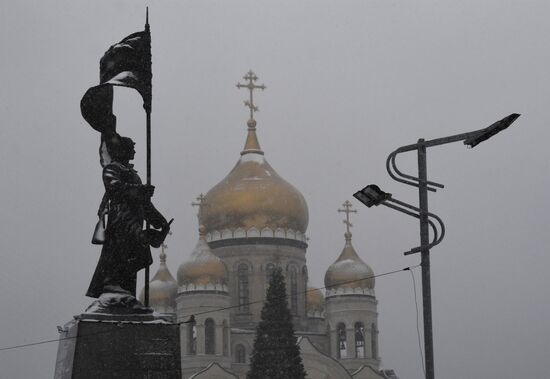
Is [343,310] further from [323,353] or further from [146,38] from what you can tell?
[146,38]

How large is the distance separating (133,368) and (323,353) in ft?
133

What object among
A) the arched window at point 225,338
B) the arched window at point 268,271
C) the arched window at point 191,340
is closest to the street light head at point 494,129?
the arched window at point 191,340

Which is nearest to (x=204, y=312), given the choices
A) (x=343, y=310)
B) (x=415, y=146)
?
(x=343, y=310)

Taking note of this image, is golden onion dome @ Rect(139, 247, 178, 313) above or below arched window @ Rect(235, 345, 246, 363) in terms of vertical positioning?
above

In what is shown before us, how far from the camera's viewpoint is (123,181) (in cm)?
972

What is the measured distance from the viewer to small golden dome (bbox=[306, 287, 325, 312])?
53.5 metres

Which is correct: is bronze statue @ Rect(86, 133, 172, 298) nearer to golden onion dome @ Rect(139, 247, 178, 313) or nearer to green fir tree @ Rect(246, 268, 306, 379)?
green fir tree @ Rect(246, 268, 306, 379)

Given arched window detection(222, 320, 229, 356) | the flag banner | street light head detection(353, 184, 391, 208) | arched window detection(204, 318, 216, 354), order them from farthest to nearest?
1. arched window detection(222, 320, 229, 356)
2. arched window detection(204, 318, 216, 354)
3. street light head detection(353, 184, 391, 208)
4. the flag banner

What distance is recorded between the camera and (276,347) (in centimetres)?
3741

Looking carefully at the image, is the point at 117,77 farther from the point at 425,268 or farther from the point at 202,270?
the point at 202,270

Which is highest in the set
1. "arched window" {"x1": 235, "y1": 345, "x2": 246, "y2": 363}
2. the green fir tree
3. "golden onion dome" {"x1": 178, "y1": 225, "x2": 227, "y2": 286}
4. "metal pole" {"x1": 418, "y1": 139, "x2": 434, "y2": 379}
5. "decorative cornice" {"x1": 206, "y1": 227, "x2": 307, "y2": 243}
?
"decorative cornice" {"x1": 206, "y1": 227, "x2": 307, "y2": 243}

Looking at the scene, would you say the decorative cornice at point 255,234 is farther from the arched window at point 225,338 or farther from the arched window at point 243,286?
the arched window at point 225,338

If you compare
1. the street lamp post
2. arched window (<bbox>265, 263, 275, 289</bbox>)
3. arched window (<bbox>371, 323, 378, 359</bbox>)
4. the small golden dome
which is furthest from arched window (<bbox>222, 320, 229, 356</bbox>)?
the street lamp post

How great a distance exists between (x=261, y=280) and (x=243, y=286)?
0.81 m
